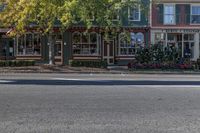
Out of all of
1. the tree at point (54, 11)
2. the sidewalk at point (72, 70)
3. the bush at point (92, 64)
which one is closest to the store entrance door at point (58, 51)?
the tree at point (54, 11)

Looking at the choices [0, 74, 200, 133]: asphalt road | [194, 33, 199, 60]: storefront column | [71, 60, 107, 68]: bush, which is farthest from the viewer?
[194, 33, 199, 60]: storefront column

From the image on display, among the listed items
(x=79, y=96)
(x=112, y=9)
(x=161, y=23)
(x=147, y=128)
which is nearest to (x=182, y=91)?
(x=79, y=96)

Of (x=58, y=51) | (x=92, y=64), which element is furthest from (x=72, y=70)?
(x=58, y=51)

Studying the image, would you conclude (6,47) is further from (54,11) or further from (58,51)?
(54,11)

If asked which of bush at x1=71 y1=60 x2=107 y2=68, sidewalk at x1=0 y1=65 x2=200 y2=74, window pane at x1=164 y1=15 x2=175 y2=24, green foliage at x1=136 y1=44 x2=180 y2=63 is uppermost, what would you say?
window pane at x1=164 y1=15 x2=175 y2=24

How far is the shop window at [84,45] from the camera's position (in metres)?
50.1

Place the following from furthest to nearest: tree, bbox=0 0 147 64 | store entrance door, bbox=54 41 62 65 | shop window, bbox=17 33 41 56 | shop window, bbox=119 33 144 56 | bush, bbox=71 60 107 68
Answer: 1. shop window, bbox=119 33 144 56
2. shop window, bbox=17 33 41 56
3. store entrance door, bbox=54 41 62 65
4. bush, bbox=71 60 107 68
5. tree, bbox=0 0 147 64

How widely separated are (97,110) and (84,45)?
37368 millimetres

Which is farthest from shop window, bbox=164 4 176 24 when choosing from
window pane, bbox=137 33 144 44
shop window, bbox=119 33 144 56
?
shop window, bbox=119 33 144 56

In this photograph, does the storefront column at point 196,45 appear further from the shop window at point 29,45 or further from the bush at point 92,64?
the shop window at point 29,45

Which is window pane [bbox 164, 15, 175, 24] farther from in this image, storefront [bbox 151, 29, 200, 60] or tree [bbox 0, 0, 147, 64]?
tree [bbox 0, 0, 147, 64]

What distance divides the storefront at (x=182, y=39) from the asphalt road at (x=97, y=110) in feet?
106

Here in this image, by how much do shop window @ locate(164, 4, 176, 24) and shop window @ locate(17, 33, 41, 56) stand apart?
41.5 ft

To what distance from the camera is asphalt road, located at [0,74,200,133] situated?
10453mm
